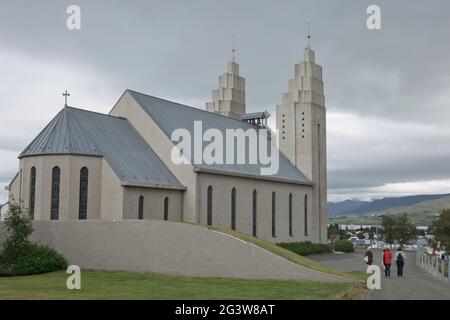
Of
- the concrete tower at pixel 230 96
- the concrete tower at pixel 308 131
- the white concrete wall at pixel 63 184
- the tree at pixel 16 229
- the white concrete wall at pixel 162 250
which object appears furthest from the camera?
the concrete tower at pixel 230 96

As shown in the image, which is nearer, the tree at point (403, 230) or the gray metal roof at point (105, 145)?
the gray metal roof at point (105, 145)

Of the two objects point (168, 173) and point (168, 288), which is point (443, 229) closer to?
point (168, 173)

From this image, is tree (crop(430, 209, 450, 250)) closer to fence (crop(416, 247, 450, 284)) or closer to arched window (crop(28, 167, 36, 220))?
fence (crop(416, 247, 450, 284))

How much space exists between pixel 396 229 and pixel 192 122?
4119 cm

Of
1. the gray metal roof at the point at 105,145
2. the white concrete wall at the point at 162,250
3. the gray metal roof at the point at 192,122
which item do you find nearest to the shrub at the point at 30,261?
the white concrete wall at the point at 162,250

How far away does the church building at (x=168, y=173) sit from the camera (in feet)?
119

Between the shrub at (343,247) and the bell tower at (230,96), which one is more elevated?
the bell tower at (230,96)

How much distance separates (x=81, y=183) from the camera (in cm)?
3653

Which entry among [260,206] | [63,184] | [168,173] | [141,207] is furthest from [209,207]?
[63,184]

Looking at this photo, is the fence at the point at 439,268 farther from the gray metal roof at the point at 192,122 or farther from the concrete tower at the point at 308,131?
the concrete tower at the point at 308,131

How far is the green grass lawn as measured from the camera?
19.7m

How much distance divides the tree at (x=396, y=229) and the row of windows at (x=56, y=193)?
52585 mm

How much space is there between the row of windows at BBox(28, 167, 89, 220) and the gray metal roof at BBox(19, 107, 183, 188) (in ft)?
4.22
